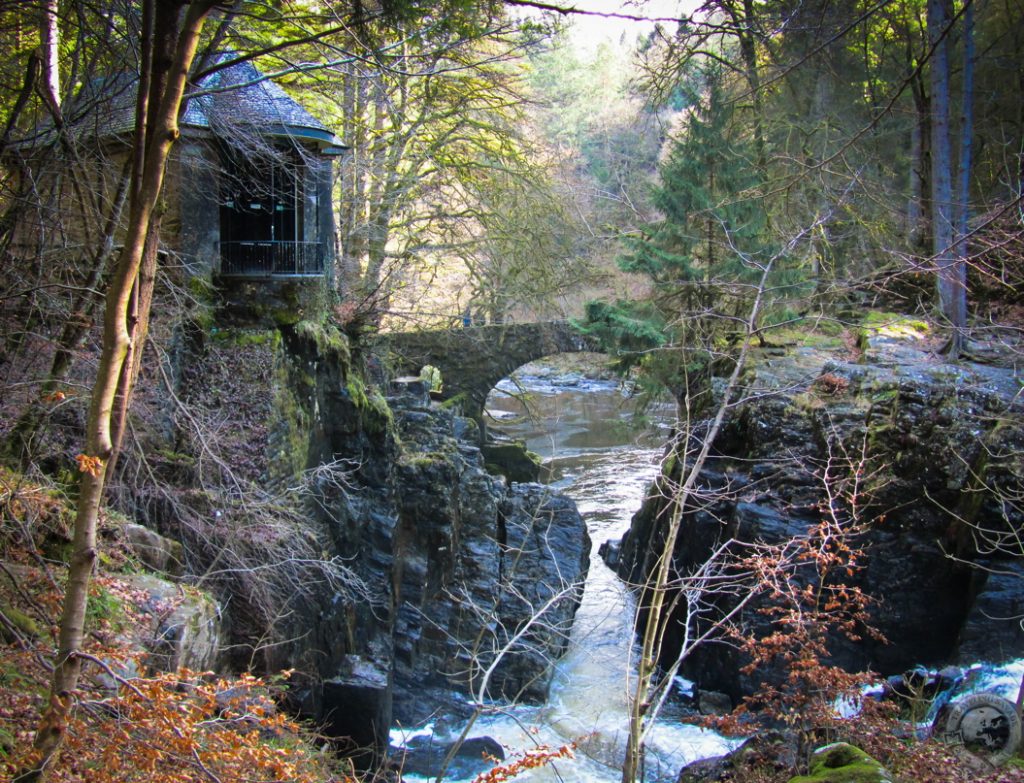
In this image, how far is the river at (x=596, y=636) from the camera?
10.4 meters

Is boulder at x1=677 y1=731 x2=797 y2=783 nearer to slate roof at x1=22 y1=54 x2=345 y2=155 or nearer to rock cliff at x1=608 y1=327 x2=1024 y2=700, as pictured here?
rock cliff at x1=608 y1=327 x2=1024 y2=700

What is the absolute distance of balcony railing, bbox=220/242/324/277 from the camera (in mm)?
11086

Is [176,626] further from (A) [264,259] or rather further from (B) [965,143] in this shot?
(B) [965,143]

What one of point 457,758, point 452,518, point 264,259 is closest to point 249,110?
point 264,259

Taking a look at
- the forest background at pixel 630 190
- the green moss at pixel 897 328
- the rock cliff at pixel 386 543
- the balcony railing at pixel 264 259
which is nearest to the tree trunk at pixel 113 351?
the forest background at pixel 630 190

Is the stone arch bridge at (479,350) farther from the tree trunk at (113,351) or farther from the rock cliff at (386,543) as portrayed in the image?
the tree trunk at (113,351)

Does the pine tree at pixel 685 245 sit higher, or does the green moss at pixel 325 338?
the pine tree at pixel 685 245

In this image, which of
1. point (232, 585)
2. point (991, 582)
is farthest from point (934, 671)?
point (232, 585)

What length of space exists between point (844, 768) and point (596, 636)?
7.95 meters

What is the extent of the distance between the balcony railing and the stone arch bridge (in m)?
7.55

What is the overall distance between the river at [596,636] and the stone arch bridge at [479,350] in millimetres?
1314

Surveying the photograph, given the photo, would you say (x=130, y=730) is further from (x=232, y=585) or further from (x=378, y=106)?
(x=378, y=106)

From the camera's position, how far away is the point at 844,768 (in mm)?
5934

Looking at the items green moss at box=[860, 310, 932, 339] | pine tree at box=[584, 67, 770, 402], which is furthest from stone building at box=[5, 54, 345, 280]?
green moss at box=[860, 310, 932, 339]
